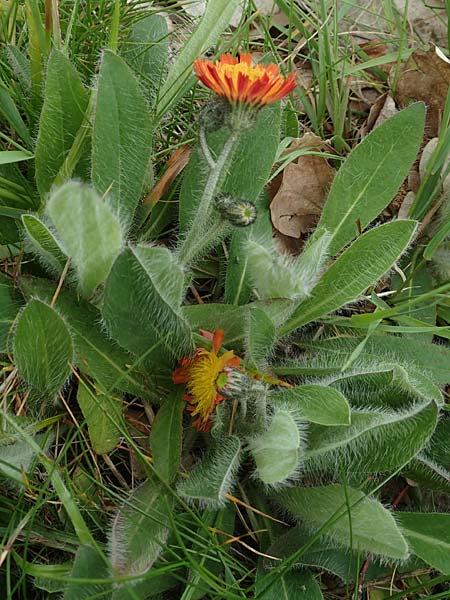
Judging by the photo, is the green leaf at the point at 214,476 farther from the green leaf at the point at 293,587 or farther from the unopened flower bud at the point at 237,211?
the unopened flower bud at the point at 237,211

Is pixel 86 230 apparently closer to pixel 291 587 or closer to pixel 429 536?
pixel 291 587

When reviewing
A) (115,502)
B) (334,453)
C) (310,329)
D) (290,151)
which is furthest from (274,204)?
(115,502)

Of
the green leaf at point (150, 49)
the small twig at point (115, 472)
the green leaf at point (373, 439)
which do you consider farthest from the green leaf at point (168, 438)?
the green leaf at point (150, 49)

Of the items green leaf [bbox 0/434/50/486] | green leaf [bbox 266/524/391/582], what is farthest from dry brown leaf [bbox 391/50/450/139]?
green leaf [bbox 0/434/50/486]

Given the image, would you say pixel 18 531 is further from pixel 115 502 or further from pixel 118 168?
pixel 118 168

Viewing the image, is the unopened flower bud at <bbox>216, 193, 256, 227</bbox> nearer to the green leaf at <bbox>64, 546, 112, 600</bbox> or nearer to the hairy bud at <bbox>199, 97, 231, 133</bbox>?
the hairy bud at <bbox>199, 97, 231, 133</bbox>

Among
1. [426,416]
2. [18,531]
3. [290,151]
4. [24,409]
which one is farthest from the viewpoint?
[290,151]

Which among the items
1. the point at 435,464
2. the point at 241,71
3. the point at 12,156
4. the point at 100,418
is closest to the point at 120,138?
the point at 12,156
